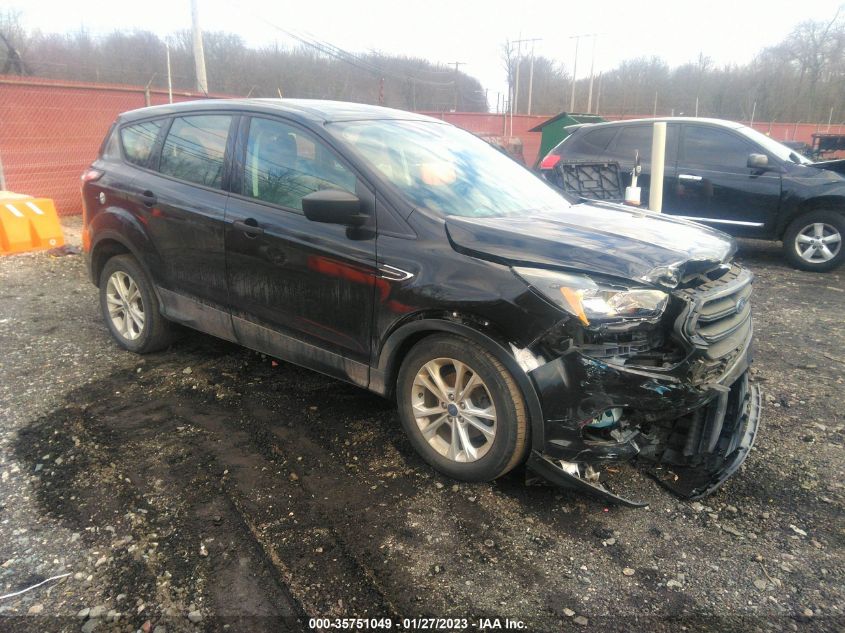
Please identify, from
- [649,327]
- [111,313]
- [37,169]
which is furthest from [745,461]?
[37,169]

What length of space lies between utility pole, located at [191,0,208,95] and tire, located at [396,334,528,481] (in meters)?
13.5

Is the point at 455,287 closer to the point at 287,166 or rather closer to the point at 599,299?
the point at 599,299

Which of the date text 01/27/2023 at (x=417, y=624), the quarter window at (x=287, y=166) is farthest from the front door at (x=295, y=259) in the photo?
the date text 01/27/2023 at (x=417, y=624)

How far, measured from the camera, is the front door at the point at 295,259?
3.19 meters

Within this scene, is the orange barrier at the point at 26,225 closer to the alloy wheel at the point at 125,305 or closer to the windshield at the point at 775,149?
the alloy wheel at the point at 125,305

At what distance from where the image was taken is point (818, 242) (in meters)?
7.34

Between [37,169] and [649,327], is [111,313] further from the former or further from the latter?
[37,169]

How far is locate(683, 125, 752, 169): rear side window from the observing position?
757cm

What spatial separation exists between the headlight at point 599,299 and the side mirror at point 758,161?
5.77 metres

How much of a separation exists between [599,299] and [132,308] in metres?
3.53

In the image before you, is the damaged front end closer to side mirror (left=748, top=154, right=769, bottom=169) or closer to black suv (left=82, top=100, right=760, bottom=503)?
black suv (left=82, top=100, right=760, bottom=503)

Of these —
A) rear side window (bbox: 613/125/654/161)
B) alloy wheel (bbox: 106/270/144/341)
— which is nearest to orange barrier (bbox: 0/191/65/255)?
alloy wheel (bbox: 106/270/144/341)

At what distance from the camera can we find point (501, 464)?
9.27 feet

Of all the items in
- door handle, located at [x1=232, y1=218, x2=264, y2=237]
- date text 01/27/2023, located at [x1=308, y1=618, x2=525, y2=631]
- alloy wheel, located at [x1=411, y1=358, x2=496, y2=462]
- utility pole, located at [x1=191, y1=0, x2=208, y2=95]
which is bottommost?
date text 01/27/2023, located at [x1=308, y1=618, x2=525, y2=631]
